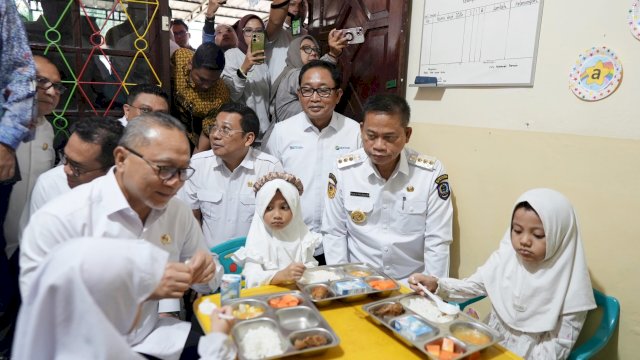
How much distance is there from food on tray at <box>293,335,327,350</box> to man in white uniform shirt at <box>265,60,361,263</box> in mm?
1545

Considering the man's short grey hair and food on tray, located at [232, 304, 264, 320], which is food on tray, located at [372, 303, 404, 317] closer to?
food on tray, located at [232, 304, 264, 320]

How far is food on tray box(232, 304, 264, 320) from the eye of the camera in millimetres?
1566

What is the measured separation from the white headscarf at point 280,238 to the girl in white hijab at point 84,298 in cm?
102

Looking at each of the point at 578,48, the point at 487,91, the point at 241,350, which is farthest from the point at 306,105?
the point at 241,350

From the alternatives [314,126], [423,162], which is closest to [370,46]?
[314,126]

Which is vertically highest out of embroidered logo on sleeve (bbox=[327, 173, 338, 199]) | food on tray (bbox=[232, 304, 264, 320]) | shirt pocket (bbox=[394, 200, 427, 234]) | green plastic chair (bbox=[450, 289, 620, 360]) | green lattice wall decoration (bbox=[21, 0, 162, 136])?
green lattice wall decoration (bbox=[21, 0, 162, 136])

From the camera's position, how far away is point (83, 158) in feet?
6.37

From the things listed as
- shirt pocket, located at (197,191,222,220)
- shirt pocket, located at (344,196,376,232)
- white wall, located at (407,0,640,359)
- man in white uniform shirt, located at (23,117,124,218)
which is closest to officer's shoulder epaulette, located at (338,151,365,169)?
shirt pocket, located at (344,196,376,232)

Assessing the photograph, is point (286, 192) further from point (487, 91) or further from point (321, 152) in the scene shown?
point (487, 91)

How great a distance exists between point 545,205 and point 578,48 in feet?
2.90

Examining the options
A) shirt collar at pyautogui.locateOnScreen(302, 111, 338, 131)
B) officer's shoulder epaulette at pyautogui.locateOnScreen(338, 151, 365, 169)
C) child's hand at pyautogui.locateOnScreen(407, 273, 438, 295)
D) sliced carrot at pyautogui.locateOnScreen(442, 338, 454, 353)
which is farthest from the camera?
shirt collar at pyautogui.locateOnScreen(302, 111, 338, 131)

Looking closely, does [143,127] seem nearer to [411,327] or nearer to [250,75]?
[411,327]

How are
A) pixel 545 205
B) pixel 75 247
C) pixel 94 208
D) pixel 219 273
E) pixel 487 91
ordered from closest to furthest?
pixel 75 247 < pixel 94 208 < pixel 545 205 < pixel 219 273 < pixel 487 91

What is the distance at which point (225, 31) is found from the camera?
3.82 m
